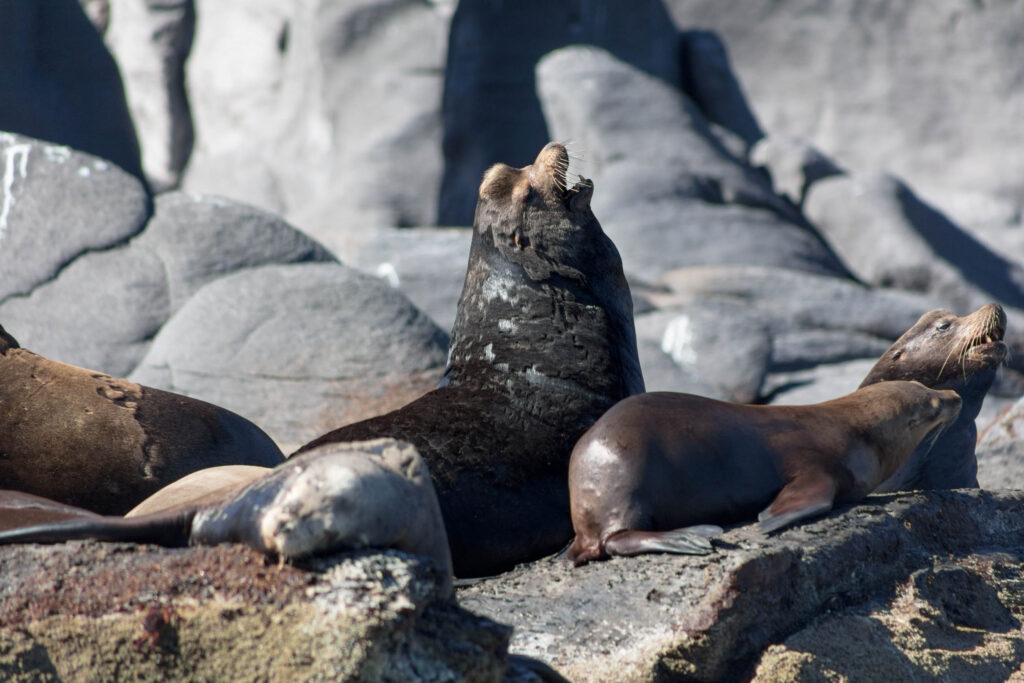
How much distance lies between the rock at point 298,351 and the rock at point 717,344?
3.61 metres

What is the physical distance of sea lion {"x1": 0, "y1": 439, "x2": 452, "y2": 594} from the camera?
7.81 ft

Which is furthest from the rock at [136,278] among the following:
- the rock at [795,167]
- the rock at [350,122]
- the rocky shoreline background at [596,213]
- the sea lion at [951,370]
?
the rock at [795,167]

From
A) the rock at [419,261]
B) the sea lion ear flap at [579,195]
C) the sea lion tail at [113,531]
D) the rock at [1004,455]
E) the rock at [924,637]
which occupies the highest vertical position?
the sea lion ear flap at [579,195]

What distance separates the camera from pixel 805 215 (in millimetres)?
16625

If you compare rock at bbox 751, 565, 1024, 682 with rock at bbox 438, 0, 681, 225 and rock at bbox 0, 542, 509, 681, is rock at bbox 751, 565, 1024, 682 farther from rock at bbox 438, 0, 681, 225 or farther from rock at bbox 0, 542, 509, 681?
rock at bbox 438, 0, 681, 225

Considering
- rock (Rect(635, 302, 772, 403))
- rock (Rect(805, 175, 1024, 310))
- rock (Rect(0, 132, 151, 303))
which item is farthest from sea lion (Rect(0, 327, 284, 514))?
rock (Rect(805, 175, 1024, 310))

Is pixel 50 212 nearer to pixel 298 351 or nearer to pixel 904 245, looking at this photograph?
pixel 298 351

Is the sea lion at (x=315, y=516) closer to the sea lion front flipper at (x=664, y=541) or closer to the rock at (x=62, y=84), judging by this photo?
the sea lion front flipper at (x=664, y=541)

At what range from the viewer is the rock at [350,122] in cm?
1575

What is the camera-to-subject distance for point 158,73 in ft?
61.3

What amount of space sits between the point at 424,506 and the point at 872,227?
14.3 metres

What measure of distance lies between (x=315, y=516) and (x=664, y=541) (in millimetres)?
1346

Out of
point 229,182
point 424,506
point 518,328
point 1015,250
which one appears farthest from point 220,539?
point 1015,250

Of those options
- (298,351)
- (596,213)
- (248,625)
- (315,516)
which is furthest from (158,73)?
(248,625)
